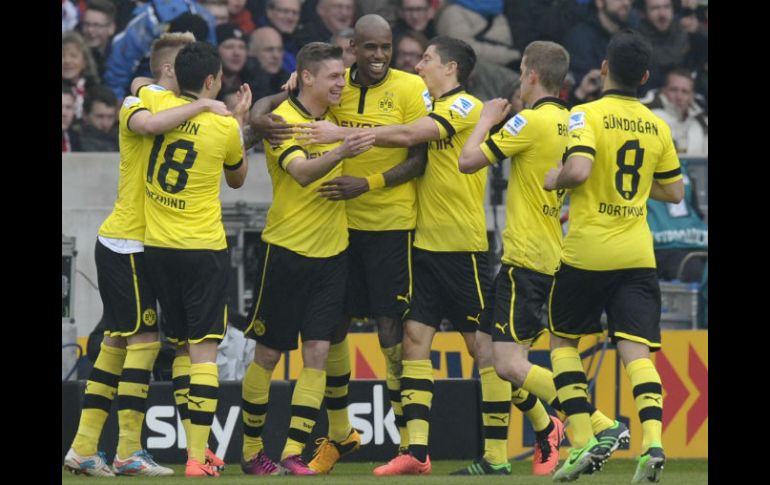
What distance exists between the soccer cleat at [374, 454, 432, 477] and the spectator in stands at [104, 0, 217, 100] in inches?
272

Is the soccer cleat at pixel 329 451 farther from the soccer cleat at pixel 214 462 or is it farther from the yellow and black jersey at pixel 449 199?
the yellow and black jersey at pixel 449 199

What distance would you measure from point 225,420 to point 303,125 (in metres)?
2.18

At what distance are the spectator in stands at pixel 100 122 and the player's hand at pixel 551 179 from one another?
722 cm

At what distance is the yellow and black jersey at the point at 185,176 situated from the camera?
733 cm

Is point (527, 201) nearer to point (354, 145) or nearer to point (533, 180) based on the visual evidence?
point (533, 180)

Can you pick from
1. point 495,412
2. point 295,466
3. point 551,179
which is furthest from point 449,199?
point 295,466

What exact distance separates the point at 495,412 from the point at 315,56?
89.7 inches

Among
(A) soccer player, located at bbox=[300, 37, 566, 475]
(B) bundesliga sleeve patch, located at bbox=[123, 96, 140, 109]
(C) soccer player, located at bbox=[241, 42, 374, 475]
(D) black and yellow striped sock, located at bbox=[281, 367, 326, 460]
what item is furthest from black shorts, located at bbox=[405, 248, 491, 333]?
(B) bundesliga sleeve patch, located at bbox=[123, 96, 140, 109]

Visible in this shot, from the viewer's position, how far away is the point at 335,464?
8.74m

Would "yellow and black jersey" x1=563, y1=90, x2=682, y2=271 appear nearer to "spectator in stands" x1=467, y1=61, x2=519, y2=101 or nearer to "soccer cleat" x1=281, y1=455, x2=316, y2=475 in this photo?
"soccer cleat" x1=281, y1=455, x2=316, y2=475

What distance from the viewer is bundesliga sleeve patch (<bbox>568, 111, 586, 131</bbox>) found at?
6.51 m
